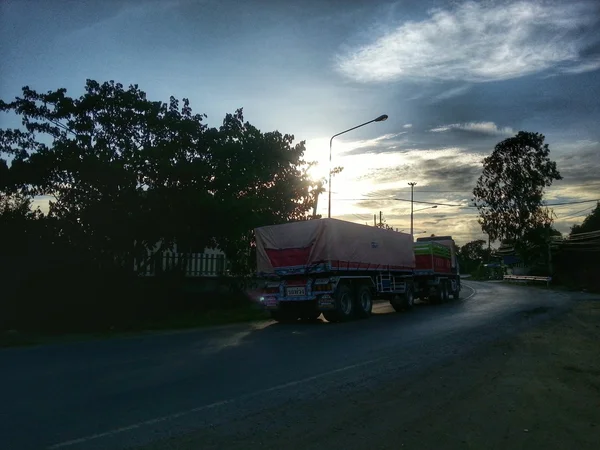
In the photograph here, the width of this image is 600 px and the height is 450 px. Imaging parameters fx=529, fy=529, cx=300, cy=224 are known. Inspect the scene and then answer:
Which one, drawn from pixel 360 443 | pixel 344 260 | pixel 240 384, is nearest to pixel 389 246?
pixel 344 260

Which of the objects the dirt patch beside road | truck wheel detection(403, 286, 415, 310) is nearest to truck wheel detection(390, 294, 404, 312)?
truck wheel detection(403, 286, 415, 310)

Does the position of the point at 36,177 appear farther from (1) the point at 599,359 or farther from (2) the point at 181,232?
(1) the point at 599,359

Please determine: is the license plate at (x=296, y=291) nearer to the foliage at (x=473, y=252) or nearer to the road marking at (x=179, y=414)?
the road marking at (x=179, y=414)

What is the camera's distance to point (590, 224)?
58.8 m

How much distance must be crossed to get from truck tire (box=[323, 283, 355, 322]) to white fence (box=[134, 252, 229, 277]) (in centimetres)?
696

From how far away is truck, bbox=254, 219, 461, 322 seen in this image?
17016 millimetres

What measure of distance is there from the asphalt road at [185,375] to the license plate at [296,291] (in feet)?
8.49

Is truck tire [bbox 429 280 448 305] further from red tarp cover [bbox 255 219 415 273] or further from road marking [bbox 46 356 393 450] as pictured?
road marking [bbox 46 356 393 450]

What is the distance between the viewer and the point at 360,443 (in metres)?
4.93

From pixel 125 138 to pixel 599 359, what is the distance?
1591 centimetres

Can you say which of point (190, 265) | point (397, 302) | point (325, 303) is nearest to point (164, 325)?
point (325, 303)

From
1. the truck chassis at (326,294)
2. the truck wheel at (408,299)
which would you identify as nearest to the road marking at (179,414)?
the truck chassis at (326,294)

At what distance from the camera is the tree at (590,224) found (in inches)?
2278

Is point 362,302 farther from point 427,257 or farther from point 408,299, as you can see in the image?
point 427,257
